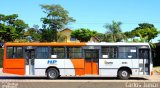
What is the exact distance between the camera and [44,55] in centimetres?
2578

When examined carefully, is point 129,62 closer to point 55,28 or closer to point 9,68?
point 9,68

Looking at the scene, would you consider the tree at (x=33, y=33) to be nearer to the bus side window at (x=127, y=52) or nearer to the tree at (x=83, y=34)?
the tree at (x=83, y=34)

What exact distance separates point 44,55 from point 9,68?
2.66 m

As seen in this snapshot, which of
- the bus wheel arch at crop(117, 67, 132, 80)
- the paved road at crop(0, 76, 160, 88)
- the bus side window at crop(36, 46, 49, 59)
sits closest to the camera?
the paved road at crop(0, 76, 160, 88)

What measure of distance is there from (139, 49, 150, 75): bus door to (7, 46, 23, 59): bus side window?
8679mm

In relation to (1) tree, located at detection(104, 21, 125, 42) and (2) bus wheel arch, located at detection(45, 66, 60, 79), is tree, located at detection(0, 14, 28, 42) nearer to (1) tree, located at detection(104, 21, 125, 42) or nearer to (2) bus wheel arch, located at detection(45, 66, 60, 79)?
(1) tree, located at detection(104, 21, 125, 42)

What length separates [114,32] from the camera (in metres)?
61.8

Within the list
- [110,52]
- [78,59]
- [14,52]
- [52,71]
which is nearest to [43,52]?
[52,71]

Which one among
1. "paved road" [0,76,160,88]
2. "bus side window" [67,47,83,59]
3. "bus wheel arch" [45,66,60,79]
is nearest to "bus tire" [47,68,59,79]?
"bus wheel arch" [45,66,60,79]

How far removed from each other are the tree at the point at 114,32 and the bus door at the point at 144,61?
117ft

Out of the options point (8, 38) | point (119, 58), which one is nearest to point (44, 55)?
point (119, 58)

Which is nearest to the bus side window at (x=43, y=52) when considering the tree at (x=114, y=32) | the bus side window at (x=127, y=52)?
the bus side window at (x=127, y=52)

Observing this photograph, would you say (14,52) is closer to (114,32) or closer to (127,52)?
(127,52)

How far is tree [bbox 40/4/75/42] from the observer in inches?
2908
